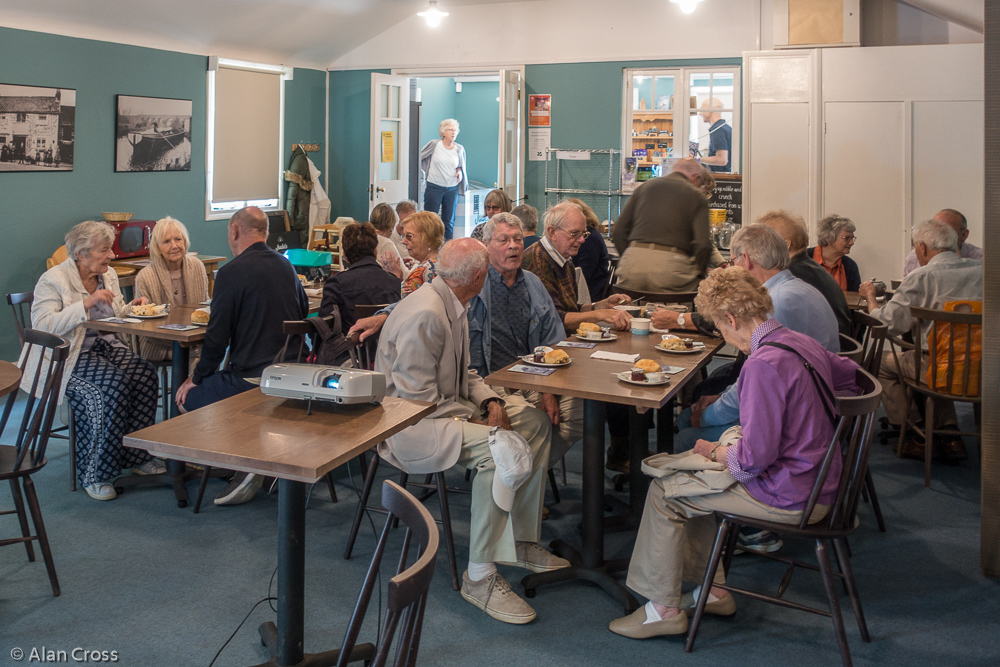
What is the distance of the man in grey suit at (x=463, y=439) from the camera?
114 inches

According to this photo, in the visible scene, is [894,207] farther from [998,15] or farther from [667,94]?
[998,15]

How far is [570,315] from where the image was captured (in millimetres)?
4090

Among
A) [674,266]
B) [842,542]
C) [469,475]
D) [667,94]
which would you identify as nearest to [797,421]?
[842,542]

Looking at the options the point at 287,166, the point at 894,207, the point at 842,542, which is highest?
the point at 287,166

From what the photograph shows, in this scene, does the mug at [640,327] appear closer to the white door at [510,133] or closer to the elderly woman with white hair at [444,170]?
the white door at [510,133]

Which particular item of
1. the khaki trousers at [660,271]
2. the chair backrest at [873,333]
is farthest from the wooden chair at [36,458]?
the chair backrest at [873,333]

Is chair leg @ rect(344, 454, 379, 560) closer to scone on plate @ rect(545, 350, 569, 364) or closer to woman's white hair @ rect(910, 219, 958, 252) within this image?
scone on plate @ rect(545, 350, 569, 364)

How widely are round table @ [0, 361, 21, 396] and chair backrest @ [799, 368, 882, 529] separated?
244 centimetres

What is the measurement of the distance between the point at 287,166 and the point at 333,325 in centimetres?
565

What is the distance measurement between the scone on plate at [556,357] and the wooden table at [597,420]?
3cm

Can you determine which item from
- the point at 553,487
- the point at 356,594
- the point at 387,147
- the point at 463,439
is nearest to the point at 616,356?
the point at 463,439

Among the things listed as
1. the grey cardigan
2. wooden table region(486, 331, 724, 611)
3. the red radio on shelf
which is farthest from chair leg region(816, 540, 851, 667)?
the grey cardigan

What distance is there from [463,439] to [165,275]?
2.42 meters

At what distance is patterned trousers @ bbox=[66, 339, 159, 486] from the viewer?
3.92m
